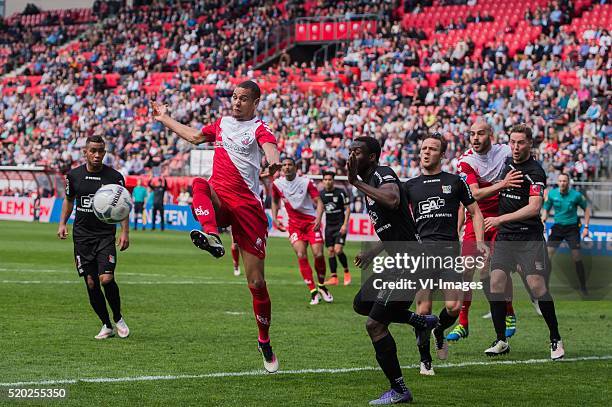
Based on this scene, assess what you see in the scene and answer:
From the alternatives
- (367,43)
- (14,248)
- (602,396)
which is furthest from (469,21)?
(602,396)

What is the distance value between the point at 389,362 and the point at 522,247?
3.52 metres

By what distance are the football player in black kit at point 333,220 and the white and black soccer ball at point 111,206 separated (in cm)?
953

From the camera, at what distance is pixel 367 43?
4691cm

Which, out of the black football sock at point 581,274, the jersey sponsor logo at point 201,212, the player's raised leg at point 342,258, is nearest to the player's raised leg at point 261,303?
the jersey sponsor logo at point 201,212

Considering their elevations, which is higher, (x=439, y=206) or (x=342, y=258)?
(x=439, y=206)

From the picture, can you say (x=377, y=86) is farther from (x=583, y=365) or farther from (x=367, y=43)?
(x=583, y=365)

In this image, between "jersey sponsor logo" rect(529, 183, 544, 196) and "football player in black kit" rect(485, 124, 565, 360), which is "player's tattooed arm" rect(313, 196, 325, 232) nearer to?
"football player in black kit" rect(485, 124, 565, 360)

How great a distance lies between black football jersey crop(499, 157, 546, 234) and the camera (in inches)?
447

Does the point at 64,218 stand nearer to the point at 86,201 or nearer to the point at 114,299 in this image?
the point at 86,201

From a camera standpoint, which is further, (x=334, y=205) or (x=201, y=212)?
(x=334, y=205)

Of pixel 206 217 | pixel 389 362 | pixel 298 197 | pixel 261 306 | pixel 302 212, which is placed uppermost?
pixel 206 217

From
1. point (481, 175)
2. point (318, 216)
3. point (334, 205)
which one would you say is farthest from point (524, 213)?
point (334, 205)

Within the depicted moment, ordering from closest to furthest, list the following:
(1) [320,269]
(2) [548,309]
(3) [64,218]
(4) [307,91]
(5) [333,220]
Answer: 1. (2) [548,309]
2. (3) [64,218]
3. (1) [320,269]
4. (5) [333,220]
5. (4) [307,91]

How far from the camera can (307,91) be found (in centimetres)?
4519
